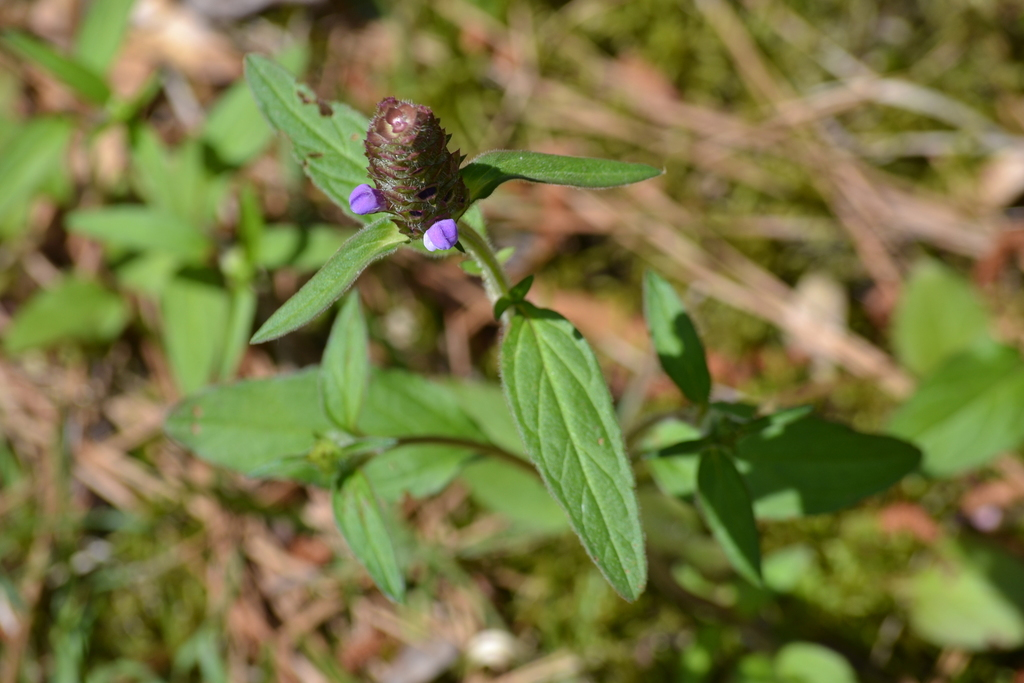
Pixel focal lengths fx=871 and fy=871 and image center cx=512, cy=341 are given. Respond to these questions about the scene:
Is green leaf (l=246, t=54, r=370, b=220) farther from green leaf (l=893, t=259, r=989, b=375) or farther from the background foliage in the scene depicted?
green leaf (l=893, t=259, r=989, b=375)

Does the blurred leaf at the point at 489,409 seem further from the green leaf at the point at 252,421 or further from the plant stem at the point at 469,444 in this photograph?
the green leaf at the point at 252,421

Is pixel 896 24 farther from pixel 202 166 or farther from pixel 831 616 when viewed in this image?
pixel 202 166

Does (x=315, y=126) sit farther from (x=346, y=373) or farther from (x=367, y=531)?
(x=367, y=531)

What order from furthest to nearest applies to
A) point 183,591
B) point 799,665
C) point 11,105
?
point 11,105
point 183,591
point 799,665

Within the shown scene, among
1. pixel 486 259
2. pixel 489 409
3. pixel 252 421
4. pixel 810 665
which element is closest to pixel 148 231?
pixel 252 421

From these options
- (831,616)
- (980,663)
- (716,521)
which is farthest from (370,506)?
(980,663)

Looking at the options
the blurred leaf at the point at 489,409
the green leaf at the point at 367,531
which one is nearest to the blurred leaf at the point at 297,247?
the blurred leaf at the point at 489,409

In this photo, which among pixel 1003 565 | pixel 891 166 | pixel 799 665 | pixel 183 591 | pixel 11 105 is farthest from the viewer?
pixel 11 105

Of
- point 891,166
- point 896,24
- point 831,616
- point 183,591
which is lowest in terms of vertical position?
point 183,591
